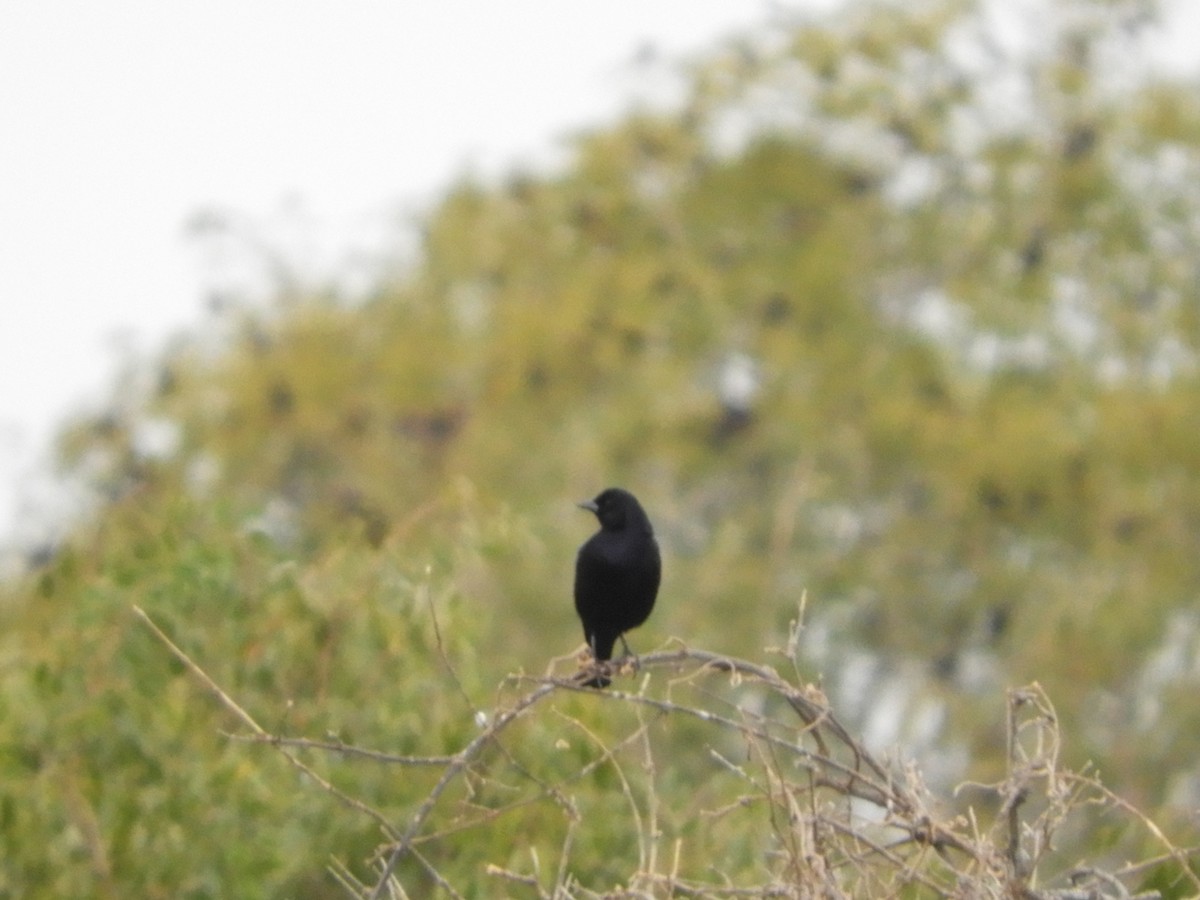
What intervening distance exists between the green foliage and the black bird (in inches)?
422

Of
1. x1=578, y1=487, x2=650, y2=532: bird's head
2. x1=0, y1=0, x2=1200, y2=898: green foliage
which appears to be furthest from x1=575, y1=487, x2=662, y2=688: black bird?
x1=0, y1=0, x2=1200, y2=898: green foliage

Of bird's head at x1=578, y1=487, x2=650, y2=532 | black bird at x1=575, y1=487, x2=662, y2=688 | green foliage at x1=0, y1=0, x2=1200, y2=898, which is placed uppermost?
green foliage at x1=0, y1=0, x2=1200, y2=898

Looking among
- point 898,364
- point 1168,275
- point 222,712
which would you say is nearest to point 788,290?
point 898,364

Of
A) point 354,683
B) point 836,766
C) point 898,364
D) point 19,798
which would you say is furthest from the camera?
point 898,364

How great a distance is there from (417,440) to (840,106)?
5.54 m

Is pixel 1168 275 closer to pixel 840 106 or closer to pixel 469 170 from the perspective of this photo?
pixel 840 106

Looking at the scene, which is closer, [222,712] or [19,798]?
[19,798]

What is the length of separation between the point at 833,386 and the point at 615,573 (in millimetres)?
19724

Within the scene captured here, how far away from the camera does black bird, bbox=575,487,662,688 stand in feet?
25.3

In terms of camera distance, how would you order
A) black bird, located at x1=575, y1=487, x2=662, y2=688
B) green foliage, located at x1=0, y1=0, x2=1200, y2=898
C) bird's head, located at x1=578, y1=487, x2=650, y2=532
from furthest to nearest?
green foliage, located at x1=0, y1=0, x2=1200, y2=898
bird's head, located at x1=578, y1=487, x2=650, y2=532
black bird, located at x1=575, y1=487, x2=662, y2=688

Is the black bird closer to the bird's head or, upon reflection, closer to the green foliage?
the bird's head

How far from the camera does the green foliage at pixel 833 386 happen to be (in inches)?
949

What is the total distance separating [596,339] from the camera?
28.1m

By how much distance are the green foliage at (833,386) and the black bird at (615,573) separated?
1072 centimetres
